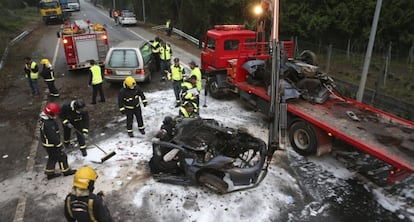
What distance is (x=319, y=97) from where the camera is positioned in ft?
28.3

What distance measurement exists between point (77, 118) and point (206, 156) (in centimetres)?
338

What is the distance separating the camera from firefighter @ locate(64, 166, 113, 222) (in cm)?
396

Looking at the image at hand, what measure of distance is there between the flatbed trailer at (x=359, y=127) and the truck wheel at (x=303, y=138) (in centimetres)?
4

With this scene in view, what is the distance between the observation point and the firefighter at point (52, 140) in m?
6.50

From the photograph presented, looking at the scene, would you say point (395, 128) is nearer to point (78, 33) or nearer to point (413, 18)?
point (413, 18)

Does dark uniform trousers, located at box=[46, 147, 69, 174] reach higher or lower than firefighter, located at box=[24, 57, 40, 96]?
lower

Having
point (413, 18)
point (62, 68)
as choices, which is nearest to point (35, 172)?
point (62, 68)

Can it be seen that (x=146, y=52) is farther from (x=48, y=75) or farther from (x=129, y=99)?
(x=129, y=99)

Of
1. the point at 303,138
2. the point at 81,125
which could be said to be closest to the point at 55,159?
the point at 81,125

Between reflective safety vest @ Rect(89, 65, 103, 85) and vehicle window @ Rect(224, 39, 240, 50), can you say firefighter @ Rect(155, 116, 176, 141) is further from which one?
vehicle window @ Rect(224, 39, 240, 50)

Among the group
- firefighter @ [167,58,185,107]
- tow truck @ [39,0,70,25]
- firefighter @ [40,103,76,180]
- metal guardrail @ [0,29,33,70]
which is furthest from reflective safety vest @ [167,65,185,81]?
tow truck @ [39,0,70,25]

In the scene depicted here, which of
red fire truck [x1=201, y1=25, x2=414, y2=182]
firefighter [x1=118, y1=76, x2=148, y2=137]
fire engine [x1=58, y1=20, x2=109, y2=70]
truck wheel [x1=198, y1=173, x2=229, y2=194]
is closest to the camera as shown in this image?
truck wheel [x1=198, y1=173, x2=229, y2=194]

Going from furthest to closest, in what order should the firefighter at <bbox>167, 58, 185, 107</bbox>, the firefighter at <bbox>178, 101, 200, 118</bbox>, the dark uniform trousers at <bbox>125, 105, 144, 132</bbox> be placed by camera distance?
the firefighter at <bbox>167, 58, 185, 107</bbox>, the dark uniform trousers at <bbox>125, 105, 144, 132</bbox>, the firefighter at <bbox>178, 101, 200, 118</bbox>

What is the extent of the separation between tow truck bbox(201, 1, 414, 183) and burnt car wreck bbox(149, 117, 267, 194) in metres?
0.72
